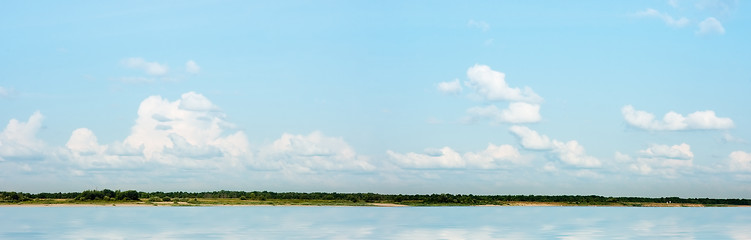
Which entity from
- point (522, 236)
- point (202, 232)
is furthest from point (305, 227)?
point (522, 236)

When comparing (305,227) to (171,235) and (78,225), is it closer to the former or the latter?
(171,235)

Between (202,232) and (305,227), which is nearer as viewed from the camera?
(202,232)

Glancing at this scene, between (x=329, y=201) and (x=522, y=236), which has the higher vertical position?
(x=329, y=201)

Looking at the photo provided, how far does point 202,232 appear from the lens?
7350 cm

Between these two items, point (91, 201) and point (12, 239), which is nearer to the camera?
point (12, 239)

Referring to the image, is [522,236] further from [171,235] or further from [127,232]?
[127,232]

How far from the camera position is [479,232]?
75.6 meters

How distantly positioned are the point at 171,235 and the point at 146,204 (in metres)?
118

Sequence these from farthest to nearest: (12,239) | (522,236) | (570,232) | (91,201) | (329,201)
→ 1. (329,201)
2. (91,201)
3. (570,232)
4. (522,236)
5. (12,239)

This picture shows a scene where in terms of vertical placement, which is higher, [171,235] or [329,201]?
[329,201]

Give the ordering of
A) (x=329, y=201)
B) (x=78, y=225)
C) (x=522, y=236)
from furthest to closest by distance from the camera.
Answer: (x=329, y=201) < (x=78, y=225) < (x=522, y=236)

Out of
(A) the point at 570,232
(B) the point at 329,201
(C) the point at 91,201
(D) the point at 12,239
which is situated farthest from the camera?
(B) the point at 329,201

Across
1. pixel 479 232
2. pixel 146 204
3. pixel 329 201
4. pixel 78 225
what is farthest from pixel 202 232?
pixel 329 201

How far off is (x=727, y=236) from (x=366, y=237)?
1388 inches
